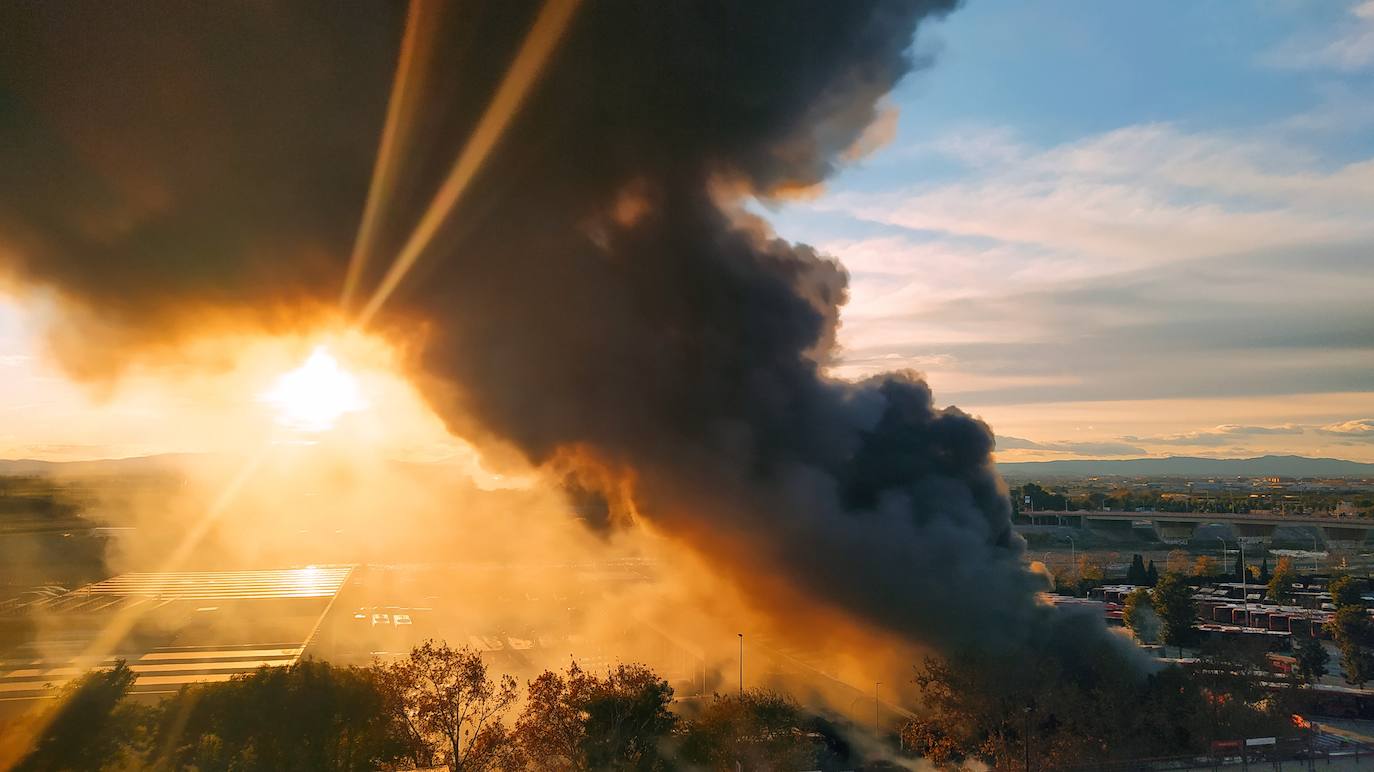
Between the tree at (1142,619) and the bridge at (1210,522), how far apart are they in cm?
6912

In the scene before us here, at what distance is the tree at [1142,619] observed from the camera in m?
50.4

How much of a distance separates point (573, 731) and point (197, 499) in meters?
78.5

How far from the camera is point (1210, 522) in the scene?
118125 millimetres

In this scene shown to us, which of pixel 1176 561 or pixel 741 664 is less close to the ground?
pixel 741 664

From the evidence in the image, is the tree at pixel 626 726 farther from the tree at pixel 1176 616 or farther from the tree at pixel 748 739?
the tree at pixel 1176 616

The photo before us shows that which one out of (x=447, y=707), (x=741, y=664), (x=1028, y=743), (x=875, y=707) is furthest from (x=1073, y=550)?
(x=447, y=707)

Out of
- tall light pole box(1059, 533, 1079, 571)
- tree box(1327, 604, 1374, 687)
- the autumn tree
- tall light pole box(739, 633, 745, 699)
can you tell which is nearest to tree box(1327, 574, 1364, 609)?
tree box(1327, 604, 1374, 687)

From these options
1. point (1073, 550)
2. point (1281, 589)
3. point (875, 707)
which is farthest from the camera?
point (1073, 550)

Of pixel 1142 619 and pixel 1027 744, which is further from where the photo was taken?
pixel 1142 619

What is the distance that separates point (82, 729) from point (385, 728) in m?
7.33

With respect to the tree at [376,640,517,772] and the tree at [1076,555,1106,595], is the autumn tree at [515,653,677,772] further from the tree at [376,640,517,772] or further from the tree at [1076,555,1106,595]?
the tree at [1076,555,1106,595]

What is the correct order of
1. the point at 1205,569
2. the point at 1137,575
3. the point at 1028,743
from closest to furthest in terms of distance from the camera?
the point at 1028,743
the point at 1137,575
the point at 1205,569

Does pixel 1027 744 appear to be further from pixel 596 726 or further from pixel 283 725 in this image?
pixel 283 725

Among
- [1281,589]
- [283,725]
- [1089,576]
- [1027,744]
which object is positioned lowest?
[1089,576]
